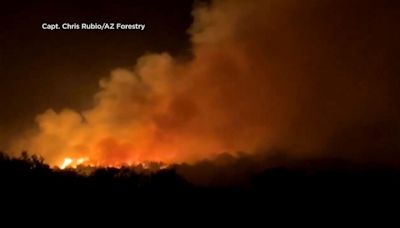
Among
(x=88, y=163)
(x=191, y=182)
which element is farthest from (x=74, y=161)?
(x=191, y=182)

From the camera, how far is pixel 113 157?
35.8 metres

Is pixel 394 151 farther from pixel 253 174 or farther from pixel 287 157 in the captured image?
pixel 253 174

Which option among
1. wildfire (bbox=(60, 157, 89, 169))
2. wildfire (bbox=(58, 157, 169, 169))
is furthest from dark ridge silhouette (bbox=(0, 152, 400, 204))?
wildfire (bbox=(60, 157, 89, 169))

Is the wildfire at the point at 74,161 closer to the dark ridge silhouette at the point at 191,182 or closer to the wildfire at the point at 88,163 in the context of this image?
the wildfire at the point at 88,163

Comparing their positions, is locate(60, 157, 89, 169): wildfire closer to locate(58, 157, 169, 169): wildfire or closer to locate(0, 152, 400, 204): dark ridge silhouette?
locate(58, 157, 169, 169): wildfire

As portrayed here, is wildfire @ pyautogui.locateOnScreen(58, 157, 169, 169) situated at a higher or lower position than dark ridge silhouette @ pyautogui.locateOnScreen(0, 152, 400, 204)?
higher

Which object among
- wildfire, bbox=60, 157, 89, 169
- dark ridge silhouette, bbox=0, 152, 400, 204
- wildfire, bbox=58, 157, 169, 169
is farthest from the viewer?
wildfire, bbox=60, 157, 89, 169

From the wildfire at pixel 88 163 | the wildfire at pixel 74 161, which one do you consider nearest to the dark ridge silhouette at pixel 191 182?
the wildfire at pixel 88 163

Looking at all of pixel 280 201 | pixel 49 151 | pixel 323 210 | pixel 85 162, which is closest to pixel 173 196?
pixel 280 201

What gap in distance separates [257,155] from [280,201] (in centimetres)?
1334

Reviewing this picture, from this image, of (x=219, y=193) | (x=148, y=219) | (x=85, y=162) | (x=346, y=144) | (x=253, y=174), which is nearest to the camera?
(x=148, y=219)

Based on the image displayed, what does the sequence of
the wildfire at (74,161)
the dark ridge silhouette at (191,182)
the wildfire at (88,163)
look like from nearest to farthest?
the dark ridge silhouette at (191,182) < the wildfire at (88,163) < the wildfire at (74,161)

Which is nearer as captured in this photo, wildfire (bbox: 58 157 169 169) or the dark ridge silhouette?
the dark ridge silhouette

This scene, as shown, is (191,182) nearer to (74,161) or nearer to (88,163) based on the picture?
(88,163)
